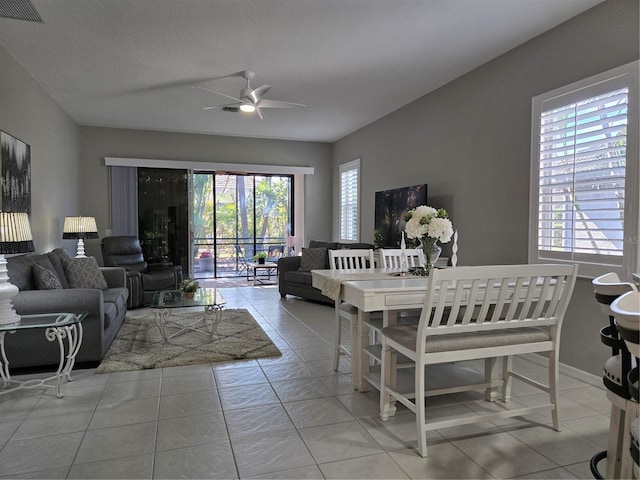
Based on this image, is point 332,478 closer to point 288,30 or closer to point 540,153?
point 540,153

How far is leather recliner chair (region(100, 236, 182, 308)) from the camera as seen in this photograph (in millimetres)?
5629

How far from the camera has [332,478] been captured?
6.29 ft

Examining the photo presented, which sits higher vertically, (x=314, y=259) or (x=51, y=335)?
(x=314, y=259)

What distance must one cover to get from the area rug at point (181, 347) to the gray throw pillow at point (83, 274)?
580 mm

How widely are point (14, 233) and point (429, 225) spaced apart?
9.03ft

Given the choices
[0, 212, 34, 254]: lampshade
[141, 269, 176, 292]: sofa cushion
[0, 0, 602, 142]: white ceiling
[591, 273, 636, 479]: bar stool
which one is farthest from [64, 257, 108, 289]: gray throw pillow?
[591, 273, 636, 479]: bar stool

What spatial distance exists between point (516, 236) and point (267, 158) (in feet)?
17.2

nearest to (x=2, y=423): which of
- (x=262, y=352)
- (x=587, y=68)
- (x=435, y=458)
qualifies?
(x=262, y=352)

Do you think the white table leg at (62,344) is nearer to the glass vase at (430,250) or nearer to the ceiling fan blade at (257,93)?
the glass vase at (430,250)

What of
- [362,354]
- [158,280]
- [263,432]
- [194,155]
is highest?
[194,155]

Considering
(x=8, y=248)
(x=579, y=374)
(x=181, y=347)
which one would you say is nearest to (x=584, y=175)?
(x=579, y=374)

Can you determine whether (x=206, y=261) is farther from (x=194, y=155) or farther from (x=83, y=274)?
(x=83, y=274)

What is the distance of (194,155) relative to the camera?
7.55 m

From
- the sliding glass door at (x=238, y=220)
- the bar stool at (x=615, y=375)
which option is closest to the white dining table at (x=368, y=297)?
the bar stool at (x=615, y=375)
